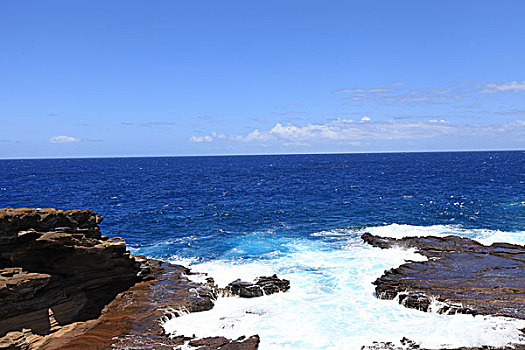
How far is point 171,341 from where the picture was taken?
17250 mm

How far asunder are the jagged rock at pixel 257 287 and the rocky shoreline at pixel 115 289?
70mm

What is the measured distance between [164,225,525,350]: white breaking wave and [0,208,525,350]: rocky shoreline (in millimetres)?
785

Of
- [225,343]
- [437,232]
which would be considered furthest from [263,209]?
[225,343]

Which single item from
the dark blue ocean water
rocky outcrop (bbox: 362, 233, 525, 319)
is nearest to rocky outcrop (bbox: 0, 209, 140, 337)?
the dark blue ocean water

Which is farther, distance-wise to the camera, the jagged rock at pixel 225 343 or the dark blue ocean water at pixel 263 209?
the dark blue ocean water at pixel 263 209

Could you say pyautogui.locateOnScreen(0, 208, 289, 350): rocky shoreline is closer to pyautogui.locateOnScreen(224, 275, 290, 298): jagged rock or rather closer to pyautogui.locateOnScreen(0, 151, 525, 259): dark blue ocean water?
pyautogui.locateOnScreen(224, 275, 290, 298): jagged rock

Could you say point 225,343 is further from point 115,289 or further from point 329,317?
point 115,289

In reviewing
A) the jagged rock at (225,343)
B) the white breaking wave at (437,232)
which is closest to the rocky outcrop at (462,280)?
the white breaking wave at (437,232)

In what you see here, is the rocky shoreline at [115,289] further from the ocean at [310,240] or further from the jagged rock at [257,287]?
the ocean at [310,240]

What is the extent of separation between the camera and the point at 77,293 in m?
20.0

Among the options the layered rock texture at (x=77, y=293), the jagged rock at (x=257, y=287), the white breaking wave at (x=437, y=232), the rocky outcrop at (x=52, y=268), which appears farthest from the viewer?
the white breaking wave at (x=437, y=232)

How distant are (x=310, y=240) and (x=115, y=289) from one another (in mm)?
20721

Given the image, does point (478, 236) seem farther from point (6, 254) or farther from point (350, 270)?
point (6, 254)

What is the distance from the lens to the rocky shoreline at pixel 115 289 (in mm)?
16984
